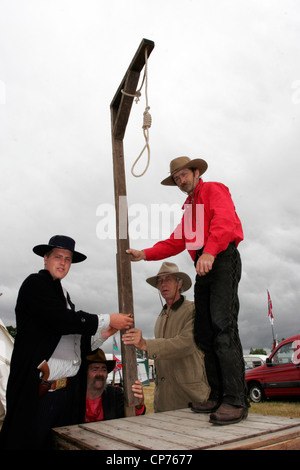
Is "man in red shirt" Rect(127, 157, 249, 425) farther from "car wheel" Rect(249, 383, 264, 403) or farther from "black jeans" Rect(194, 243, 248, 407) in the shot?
"car wheel" Rect(249, 383, 264, 403)

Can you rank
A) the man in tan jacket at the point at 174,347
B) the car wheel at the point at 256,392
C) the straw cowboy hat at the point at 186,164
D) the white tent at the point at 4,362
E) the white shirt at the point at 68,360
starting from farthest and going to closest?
the car wheel at the point at 256,392
the white tent at the point at 4,362
the man in tan jacket at the point at 174,347
the straw cowboy hat at the point at 186,164
the white shirt at the point at 68,360

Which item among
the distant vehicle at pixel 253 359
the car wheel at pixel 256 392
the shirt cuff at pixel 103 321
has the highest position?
the shirt cuff at pixel 103 321

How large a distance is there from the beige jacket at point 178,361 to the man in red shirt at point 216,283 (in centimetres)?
47

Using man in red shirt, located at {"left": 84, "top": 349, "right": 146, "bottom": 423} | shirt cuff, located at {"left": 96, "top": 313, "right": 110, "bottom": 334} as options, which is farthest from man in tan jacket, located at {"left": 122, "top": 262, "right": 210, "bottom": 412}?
man in red shirt, located at {"left": 84, "top": 349, "right": 146, "bottom": 423}

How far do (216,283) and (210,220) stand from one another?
560 millimetres

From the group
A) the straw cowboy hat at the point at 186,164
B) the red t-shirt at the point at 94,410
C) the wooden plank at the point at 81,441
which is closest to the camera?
the wooden plank at the point at 81,441

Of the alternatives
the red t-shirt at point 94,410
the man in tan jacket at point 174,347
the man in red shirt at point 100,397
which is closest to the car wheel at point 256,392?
the man in tan jacket at point 174,347

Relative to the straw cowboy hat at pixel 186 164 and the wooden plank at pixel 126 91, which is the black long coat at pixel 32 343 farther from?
the wooden plank at pixel 126 91

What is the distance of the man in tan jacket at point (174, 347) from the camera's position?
132 inches

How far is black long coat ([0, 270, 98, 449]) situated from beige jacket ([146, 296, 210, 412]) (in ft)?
2.64

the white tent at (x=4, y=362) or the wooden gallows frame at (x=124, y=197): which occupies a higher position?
the wooden gallows frame at (x=124, y=197)
